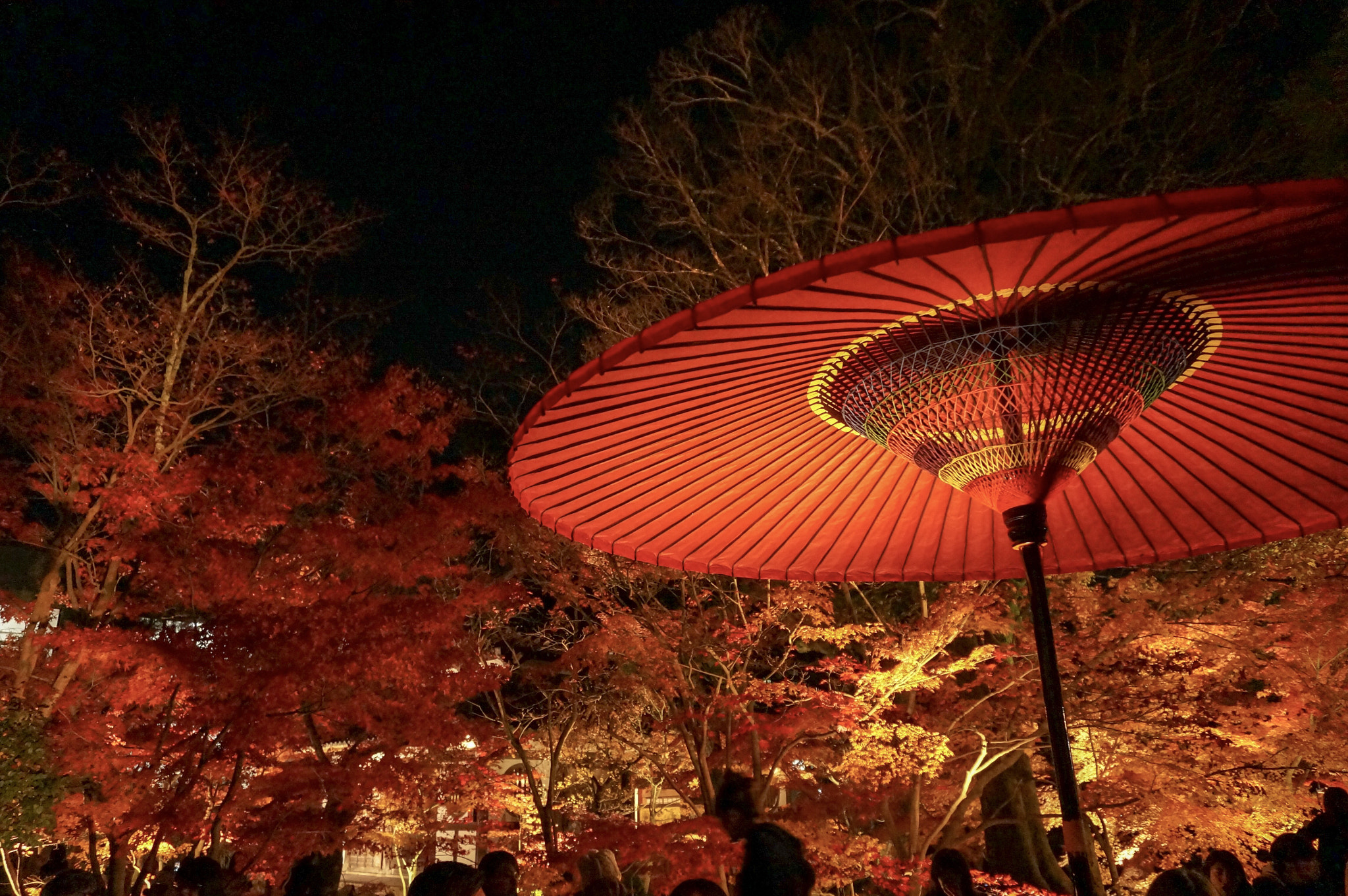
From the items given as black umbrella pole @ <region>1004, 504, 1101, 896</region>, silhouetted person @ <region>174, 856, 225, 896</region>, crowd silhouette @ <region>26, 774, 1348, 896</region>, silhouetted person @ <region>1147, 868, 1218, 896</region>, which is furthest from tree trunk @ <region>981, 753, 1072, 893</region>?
black umbrella pole @ <region>1004, 504, 1101, 896</region>

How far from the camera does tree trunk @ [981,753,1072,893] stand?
35.6 ft

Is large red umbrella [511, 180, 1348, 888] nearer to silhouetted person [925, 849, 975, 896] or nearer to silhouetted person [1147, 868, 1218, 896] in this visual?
silhouetted person [925, 849, 975, 896]

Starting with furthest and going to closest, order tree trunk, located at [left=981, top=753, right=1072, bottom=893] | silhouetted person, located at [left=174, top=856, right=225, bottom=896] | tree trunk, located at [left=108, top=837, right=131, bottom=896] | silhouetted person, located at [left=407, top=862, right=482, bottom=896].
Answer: tree trunk, located at [left=981, top=753, right=1072, bottom=893] < tree trunk, located at [left=108, top=837, right=131, bottom=896] < silhouetted person, located at [left=174, top=856, right=225, bottom=896] < silhouetted person, located at [left=407, top=862, right=482, bottom=896]

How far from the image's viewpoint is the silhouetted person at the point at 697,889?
7.88ft

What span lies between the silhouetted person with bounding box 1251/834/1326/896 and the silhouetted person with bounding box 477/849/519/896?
132 inches

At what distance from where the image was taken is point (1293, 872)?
4.11 meters

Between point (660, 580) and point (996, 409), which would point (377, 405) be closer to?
point (660, 580)

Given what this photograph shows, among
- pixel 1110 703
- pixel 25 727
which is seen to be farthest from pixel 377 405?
pixel 1110 703

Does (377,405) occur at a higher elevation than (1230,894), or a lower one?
higher

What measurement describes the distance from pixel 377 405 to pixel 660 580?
462 centimetres

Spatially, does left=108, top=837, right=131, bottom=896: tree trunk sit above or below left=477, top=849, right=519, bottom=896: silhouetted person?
below

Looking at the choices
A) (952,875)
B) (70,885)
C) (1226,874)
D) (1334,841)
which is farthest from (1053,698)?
(70,885)

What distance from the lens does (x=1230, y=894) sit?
4305mm

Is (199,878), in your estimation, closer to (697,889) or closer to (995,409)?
(697,889)
